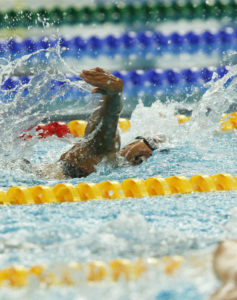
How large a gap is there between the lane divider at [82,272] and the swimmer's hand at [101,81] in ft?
4.61

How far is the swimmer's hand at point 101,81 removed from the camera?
283cm

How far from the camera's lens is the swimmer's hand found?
9.28 feet

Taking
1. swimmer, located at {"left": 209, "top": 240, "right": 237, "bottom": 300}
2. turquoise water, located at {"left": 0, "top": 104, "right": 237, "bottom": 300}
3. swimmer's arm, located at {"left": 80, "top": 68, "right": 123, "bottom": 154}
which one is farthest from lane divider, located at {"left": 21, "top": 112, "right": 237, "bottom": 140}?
swimmer, located at {"left": 209, "top": 240, "right": 237, "bottom": 300}

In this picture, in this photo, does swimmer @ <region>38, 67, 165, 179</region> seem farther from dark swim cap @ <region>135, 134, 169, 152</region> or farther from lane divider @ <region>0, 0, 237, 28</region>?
→ lane divider @ <region>0, 0, 237, 28</region>

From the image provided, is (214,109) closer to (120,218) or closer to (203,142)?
(203,142)

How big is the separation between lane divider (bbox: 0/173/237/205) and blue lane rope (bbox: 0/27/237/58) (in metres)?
3.59

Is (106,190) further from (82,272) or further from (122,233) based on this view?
(82,272)

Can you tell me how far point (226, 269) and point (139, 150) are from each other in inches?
74.7

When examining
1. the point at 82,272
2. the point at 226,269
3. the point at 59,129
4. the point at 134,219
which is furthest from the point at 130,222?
the point at 59,129

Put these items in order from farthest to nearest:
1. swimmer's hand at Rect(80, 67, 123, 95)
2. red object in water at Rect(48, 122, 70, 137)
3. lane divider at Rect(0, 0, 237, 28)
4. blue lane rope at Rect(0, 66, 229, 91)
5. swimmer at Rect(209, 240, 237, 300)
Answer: lane divider at Rect(0, 0, 237, 28) → blue lane rope at Rect(0, 66, 229, 91) → red object in water at Rect(48, 122, 70, 137) → swimmer's hand at Rect(80, 67, 123, 95) → swimmer at Rect(209, 240, 237, 300)

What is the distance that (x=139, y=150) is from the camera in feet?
10.6

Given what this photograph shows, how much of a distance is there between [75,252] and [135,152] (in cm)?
150

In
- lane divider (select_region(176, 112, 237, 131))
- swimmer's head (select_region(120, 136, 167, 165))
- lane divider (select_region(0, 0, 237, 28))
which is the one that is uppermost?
lane divider (select_region(0, 0, 237, 28))

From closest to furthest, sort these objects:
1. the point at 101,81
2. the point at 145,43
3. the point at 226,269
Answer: the point at 226,269 < the point at 101,81 < the point at 145,43
